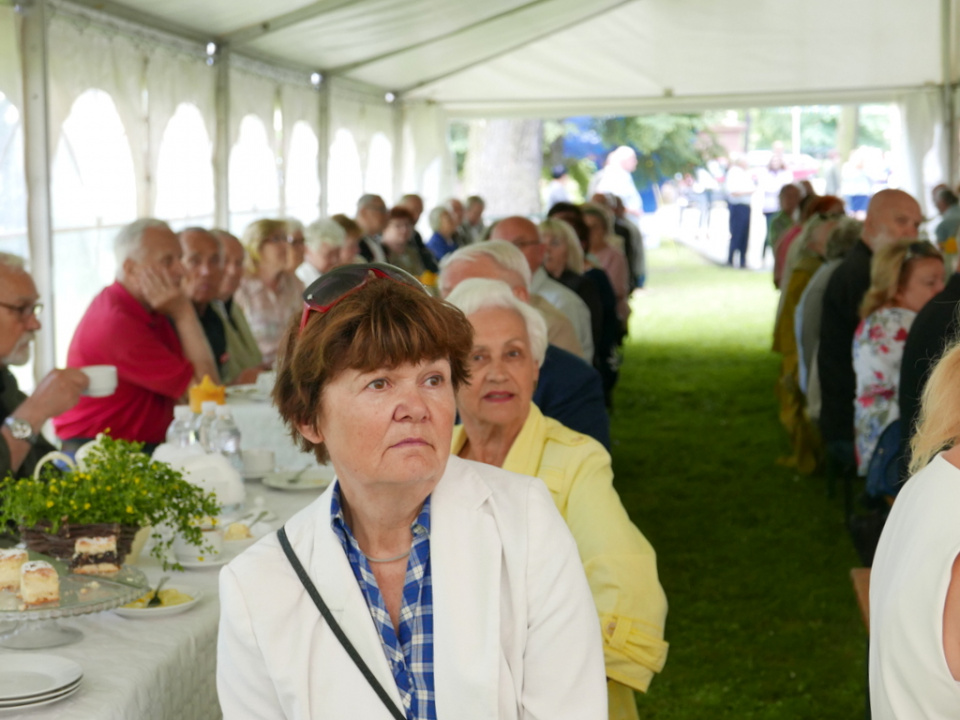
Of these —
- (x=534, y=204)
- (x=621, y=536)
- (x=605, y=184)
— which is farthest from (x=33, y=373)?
(x=534, y=204)

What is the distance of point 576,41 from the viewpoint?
36.1 feet

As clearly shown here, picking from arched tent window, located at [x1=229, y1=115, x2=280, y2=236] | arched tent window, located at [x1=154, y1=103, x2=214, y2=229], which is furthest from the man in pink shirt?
arched tent window, located at [x1=229, y1=115, x2=280, y2=236]

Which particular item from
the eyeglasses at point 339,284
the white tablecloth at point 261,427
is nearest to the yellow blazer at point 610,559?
the eyeglasses at point 339,284

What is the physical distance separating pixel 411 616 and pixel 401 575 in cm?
7

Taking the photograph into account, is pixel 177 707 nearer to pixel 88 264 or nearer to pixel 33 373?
pixel 33 373

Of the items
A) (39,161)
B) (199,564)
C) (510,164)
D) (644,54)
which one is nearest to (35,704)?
(199,564)

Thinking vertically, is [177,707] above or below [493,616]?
below

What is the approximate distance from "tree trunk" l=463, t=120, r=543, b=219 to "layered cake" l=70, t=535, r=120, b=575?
18718 mm

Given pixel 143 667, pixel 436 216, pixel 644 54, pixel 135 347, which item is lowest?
pixel 143 667

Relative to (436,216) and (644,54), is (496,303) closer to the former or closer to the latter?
(436,216)

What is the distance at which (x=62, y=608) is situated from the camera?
1.88 m

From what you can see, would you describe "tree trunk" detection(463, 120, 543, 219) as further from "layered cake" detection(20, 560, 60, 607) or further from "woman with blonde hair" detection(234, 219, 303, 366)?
"layered cake" detection(20, 560, 60, 607)

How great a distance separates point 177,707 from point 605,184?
17640mm

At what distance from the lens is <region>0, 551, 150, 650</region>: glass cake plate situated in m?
1.87
